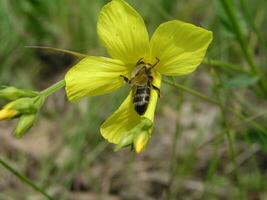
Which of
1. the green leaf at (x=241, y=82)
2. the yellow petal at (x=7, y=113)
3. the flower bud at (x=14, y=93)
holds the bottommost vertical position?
the yellow petal at (x=7, y=113)

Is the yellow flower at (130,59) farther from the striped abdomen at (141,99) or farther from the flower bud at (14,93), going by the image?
the flower bud at (14,93)

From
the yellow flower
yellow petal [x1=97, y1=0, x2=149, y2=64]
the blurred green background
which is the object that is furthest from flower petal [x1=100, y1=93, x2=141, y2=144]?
the blurred green background

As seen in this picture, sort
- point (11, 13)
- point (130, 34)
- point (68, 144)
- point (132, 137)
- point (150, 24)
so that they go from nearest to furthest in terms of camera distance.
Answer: point (132, 137) → point (130, 34) → point (68, 144) → point (11, 13) → point (150, 24)

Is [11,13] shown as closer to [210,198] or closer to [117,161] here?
[117,161]

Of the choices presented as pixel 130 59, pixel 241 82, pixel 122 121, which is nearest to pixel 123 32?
pixel 130 59

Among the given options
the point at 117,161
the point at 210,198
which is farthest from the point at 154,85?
the point at 117,161

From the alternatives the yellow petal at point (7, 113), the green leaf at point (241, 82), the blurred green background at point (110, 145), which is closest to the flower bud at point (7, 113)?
the yellow petal at point (7, 113)
